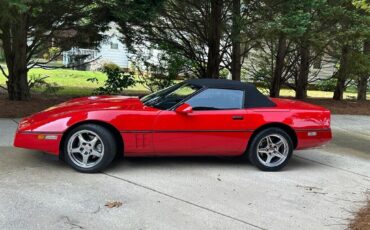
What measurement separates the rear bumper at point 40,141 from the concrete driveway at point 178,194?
0.30 meters

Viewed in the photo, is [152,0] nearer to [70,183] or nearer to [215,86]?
[215,86]

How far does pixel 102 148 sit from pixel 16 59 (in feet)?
19.9

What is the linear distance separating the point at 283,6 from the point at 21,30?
5.89 meters

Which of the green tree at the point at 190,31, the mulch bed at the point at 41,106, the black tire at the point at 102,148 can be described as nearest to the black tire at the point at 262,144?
the black tire at the point at 102,148

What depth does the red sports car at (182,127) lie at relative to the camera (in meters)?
5.64

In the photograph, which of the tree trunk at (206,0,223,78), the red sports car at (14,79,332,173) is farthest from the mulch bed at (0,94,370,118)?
the tree trunk at (206,0,223,78)

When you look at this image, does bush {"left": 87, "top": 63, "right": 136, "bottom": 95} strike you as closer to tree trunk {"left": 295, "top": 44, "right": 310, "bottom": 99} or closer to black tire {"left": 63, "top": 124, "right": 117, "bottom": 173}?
tree trunk {"left": 295, "top": 44, "right": 310, "bottom": 99}

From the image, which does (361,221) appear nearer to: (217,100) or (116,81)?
A: (217,100)

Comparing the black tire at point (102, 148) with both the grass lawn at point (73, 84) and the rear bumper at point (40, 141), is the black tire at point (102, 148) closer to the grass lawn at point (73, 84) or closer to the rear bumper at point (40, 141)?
the rear bumper at point (40, 141)

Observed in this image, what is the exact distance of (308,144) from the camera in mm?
6414

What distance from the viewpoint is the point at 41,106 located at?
10.0 m

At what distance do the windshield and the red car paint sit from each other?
154 mm

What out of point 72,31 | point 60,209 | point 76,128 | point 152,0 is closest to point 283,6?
point 152,0

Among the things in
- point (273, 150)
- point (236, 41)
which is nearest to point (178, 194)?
point (273, 150)
